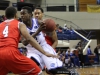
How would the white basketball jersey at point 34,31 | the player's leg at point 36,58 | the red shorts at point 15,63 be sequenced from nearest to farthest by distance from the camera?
the red shorts at point 15,63
the player's leg at point 36,58
the white basketball jersey at point 34,31

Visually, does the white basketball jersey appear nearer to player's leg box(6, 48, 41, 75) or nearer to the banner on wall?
player's leg box(6, 48, 41, 75)

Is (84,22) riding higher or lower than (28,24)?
lower

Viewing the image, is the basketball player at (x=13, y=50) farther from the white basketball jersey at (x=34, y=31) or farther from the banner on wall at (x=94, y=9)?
the banner on wall at (x=94, y=9)

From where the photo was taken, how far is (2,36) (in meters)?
4.18

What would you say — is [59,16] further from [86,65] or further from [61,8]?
[86,65]

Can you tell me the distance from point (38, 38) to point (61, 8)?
1975 centimetres

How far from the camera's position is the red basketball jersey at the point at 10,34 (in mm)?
4105

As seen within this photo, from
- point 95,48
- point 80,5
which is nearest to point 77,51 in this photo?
point 95,48

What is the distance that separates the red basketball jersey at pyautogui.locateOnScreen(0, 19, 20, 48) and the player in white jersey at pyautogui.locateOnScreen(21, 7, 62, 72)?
627mm

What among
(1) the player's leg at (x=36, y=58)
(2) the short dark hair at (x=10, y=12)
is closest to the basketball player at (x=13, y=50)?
(2) the short dark hair at (x=10, y=12)

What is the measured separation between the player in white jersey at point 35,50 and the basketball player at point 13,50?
0.62 metres

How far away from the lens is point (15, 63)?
4008 mm

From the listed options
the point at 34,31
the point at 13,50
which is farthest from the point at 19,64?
the point at 34,31

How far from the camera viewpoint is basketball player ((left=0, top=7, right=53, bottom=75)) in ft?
13.1
